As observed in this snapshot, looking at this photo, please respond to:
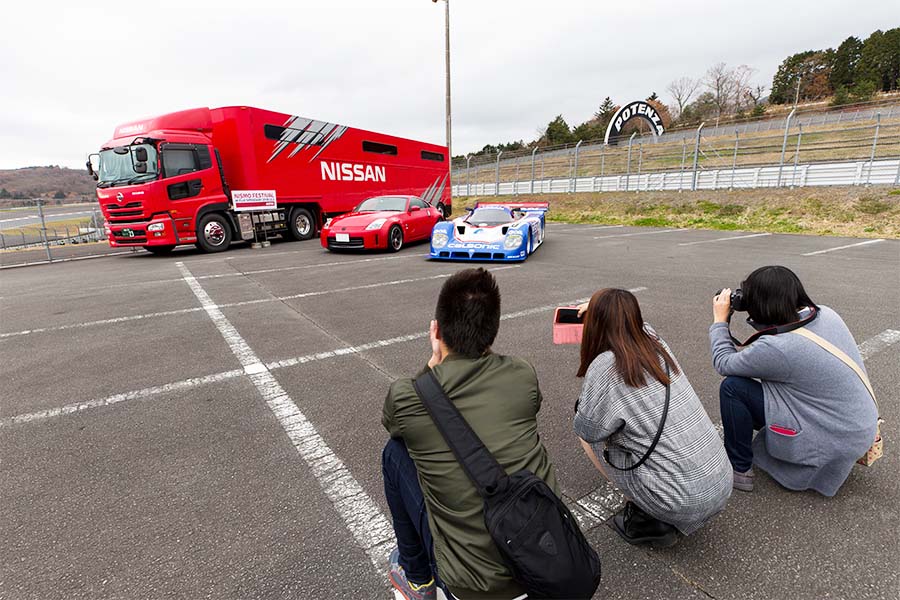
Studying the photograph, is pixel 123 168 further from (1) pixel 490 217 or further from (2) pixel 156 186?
(1) pixel 490 217

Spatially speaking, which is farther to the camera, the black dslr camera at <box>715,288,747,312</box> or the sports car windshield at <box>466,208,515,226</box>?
the sports car windshield at <box>466,208,515,226</box>

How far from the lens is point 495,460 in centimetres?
121

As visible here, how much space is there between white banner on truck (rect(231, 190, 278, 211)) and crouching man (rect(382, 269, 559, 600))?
36.4 ft

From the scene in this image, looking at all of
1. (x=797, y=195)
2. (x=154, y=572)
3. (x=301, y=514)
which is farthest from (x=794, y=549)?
(x=797, y=195)

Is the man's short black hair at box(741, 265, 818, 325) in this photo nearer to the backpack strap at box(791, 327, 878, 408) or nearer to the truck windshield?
the backpack strap at box(791, 327, 878, 408)

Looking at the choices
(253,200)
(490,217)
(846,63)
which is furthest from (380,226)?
(846,63)

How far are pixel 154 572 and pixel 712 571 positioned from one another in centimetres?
211

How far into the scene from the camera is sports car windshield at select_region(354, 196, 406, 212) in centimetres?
1064

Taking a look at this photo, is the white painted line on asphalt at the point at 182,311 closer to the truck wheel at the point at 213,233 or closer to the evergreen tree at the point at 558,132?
the truck wheel at the point at 213,233

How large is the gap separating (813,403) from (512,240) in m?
6.59

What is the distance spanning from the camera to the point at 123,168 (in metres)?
9.79

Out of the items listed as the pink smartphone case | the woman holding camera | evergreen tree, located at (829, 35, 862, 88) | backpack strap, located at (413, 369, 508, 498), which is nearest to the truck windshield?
the pink smartphone case

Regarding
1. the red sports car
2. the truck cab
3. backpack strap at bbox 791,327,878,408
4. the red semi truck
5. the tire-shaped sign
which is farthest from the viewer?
the tire-shaped sign

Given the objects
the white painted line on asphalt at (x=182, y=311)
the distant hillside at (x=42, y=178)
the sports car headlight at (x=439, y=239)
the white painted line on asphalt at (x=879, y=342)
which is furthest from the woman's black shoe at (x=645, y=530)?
the distant hillside at (x=42, y=178)
